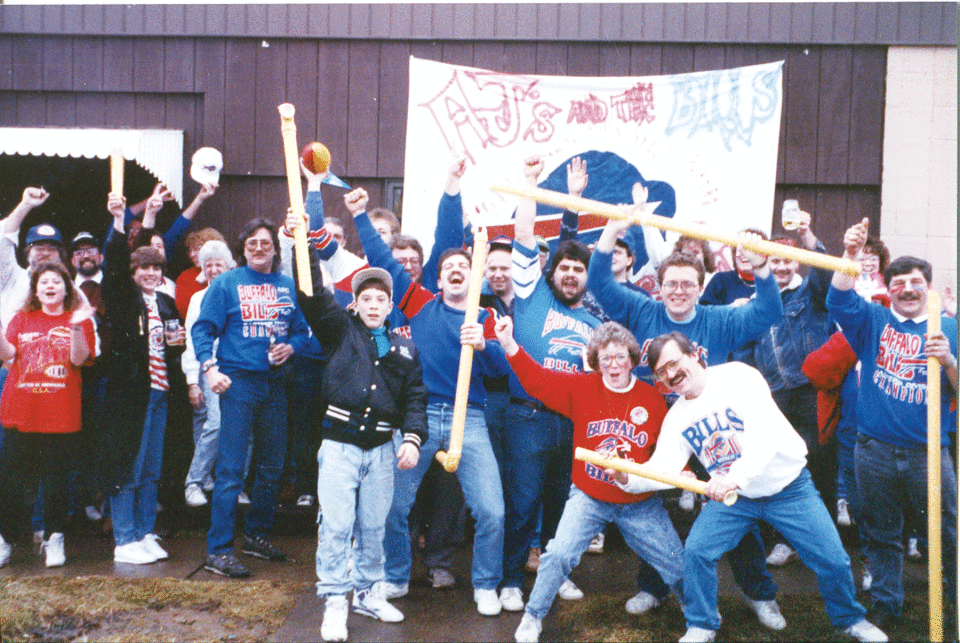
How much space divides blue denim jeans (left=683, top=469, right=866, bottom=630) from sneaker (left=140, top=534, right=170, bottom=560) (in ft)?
9.90

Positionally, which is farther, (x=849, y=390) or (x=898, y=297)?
(x=849, y=390)

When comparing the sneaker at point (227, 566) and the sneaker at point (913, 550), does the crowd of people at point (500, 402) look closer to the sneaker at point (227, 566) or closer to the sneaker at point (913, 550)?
the sneaker at point (227, 566)

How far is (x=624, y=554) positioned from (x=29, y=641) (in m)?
3.29

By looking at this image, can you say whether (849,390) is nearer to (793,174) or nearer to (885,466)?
(885,466)

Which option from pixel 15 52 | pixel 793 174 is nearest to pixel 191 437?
pixel 15 52

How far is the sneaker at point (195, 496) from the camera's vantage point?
5426mm

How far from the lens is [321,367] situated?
5273mm

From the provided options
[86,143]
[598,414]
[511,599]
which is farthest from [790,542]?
[86,143]

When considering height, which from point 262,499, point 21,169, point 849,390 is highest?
point 21,169

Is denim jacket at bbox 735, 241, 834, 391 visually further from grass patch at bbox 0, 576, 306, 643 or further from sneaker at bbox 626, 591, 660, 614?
grass patch at bbox 0, 576, 306, 643

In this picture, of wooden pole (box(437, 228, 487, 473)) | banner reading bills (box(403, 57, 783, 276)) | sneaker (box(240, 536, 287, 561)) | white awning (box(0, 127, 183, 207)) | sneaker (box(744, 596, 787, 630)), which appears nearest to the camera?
wooden pole (box(437, 228, 487, 473))

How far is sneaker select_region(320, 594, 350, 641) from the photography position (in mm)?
3795

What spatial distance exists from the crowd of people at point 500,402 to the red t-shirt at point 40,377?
0.01m

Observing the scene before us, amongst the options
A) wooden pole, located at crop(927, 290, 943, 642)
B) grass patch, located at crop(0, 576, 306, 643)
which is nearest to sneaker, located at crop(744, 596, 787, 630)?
wooden pole, located at crop(927, 290, 943, 642)
